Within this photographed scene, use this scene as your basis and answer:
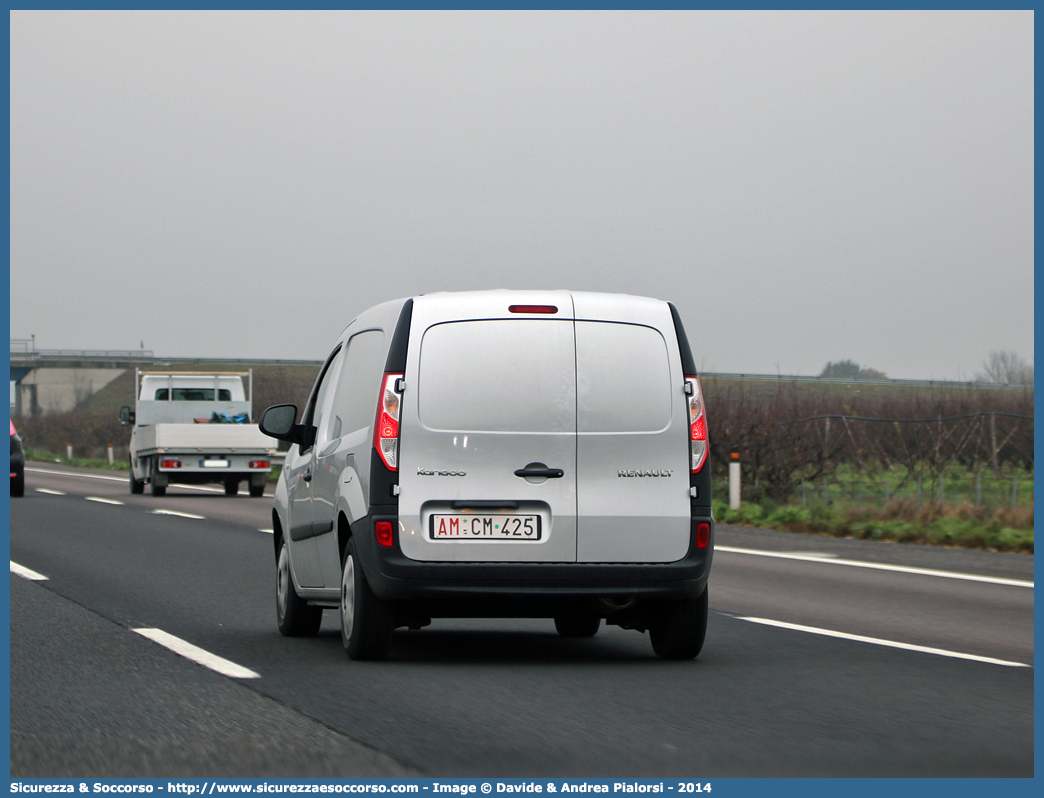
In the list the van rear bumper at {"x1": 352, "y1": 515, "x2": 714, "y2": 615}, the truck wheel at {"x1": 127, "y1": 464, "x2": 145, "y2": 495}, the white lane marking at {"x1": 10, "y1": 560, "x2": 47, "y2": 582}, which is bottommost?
the truck wheel at {"x1": 127, "y1": 464, "x2": 145, "y2": 495}

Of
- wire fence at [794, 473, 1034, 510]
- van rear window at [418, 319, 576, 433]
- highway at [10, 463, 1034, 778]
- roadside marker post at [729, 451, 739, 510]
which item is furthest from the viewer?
roadside marker post at [729, 451, 739, 510]

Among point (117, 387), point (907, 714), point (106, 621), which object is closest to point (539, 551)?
point (907, 714)

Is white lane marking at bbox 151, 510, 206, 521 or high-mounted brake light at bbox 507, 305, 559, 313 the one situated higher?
high-mounted brake light at bbox 507, 305, 559, 313

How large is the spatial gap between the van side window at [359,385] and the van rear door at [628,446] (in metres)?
1.07

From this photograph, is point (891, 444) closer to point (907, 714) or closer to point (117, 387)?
point (907, 714)

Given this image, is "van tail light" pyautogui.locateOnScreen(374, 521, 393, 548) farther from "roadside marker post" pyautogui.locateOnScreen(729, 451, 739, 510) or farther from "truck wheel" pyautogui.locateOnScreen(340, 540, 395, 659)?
"roadside marker post" pyautogui.locateOnScreen(729, 451, 739, 510)

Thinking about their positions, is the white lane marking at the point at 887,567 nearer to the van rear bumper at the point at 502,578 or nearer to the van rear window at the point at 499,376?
the van rear bumper at the point at 502,578

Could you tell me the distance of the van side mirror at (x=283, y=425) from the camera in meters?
8.83

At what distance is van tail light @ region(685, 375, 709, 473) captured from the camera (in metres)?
7.71

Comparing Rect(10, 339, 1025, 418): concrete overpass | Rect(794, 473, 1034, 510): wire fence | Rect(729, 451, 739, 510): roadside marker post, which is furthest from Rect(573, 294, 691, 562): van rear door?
Rect(10, 339, 1025, 418): concrete overpass

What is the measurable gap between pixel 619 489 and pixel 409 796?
3075 mm

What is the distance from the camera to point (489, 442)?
24.7ft

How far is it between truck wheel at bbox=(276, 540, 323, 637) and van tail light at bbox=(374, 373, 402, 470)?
188 cm

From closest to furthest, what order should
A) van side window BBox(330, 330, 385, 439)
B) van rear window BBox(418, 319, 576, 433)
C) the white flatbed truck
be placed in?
van rear window BBox(418, 319, 576, 433) < van side window BBox(330, 330, 385, 439) < the white flatbed truck
